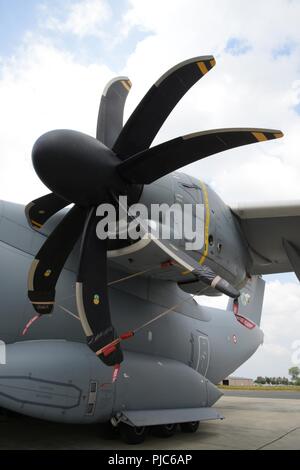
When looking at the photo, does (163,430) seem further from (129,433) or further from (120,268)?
(120,268)

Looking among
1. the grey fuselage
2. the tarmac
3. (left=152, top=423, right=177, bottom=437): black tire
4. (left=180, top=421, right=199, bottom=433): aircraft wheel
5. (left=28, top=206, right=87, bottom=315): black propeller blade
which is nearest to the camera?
(left=28, top=206, right=87, bottom=315): black propeller blade

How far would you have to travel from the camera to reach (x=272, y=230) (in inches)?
317

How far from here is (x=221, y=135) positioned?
5.42m

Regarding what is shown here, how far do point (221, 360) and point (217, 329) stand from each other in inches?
28.5

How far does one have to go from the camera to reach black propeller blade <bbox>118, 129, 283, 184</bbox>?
540 cm

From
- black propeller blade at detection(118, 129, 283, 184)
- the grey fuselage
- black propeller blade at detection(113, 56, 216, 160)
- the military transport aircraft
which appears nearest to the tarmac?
the military transport aircraft

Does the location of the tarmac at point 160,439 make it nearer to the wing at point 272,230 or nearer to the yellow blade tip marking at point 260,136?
the wing at point 272,230

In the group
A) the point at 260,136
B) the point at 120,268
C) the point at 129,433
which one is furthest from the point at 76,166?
the point at 129,433

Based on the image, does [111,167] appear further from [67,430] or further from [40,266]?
[67,430]

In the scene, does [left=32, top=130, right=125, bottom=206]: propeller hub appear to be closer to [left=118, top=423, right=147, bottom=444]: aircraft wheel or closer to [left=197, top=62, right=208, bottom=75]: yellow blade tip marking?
[left=197, top=62, right=208, bottom=75]: yellow blade tip marking

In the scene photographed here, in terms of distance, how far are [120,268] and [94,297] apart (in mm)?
2170

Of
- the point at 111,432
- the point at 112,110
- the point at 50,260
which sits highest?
the point at 112,110

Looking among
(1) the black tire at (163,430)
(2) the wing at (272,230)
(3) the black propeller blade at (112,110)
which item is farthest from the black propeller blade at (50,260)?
(1) the black tire at (163,430)

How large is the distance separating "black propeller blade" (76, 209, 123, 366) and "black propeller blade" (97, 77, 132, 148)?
4.80 ft
